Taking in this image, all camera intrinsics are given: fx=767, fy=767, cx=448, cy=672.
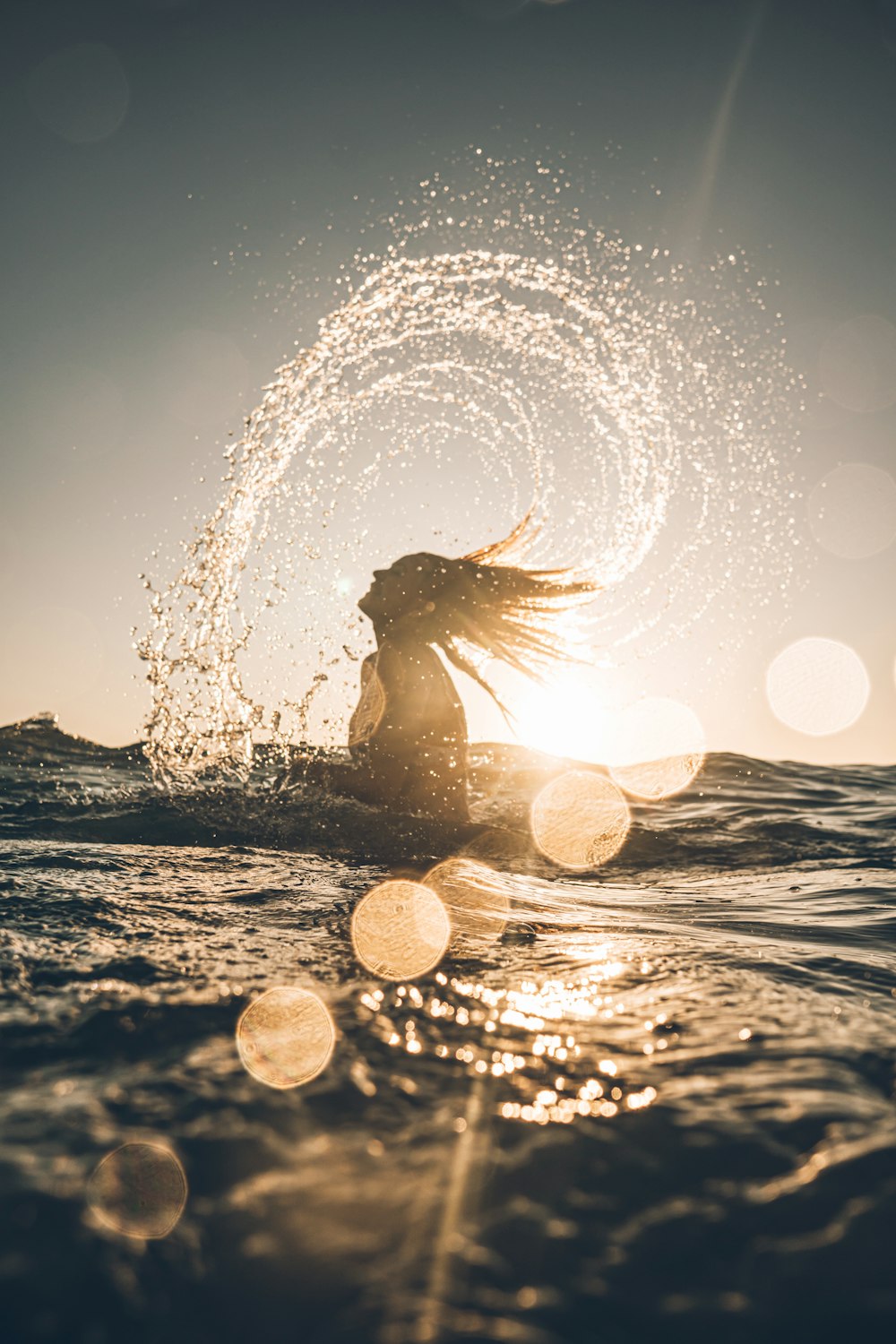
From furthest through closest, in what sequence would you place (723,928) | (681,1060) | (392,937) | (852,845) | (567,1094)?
(852,845)
(723,928)
(392,937)
(681,1060)
(567,1094)

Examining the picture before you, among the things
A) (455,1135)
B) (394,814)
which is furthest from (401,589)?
A: (455,1135)

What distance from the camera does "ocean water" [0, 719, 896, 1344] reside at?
917 mm

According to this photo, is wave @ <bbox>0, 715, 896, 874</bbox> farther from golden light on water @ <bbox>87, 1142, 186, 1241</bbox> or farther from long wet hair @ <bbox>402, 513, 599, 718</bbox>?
golden light on water @ <bbox>87, 1142, 186, 1241</bbox>

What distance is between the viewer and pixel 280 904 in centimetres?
294

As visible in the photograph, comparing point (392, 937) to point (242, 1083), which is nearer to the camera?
point (242, 1083)

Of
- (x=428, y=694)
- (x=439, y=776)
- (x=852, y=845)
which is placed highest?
(x=428, y=694)

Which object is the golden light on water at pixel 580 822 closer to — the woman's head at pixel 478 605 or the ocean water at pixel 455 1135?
the woman's head at pixel 478 605

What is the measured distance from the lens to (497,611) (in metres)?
6.41

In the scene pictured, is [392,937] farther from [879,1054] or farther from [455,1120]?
[879,1054]

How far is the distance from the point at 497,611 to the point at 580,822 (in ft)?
9.10

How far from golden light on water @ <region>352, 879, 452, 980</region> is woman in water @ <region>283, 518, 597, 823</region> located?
2.61 m

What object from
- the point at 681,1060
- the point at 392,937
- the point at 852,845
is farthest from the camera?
the point at 852,845

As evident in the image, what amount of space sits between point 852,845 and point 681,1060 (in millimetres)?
6674

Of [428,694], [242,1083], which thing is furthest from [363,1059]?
[428,694]
